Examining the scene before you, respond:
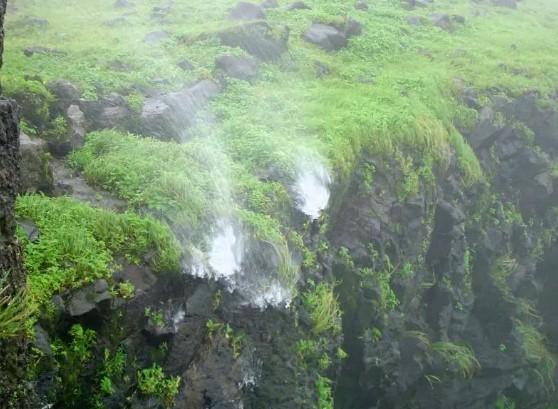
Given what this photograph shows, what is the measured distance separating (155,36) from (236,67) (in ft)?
11.1

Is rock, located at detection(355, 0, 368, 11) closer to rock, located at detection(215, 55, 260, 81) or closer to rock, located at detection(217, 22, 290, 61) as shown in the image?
rock, located at detection(217, 22, 290, 61)

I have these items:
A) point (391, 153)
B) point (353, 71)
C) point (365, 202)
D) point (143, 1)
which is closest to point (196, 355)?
point (365, 202)

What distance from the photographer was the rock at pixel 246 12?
16.2m

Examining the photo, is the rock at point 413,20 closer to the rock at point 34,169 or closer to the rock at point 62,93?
the rock at point 62,93

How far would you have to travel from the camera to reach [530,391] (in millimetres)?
12789

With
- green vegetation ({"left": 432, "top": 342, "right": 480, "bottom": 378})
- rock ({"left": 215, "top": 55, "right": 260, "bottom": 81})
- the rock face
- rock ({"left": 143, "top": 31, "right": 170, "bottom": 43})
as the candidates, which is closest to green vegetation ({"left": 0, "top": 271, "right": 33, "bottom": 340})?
the rock face

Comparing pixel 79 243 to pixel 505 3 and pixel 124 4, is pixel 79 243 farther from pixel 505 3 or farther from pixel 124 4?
pixel 505 3

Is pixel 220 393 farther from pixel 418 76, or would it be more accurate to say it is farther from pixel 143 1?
pixel 143 1

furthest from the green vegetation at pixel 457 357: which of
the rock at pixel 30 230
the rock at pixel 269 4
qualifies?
the rock at pixel 269 4

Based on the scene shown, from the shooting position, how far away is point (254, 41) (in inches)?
523

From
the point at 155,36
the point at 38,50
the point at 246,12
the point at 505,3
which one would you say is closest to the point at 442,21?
the point at 246,12

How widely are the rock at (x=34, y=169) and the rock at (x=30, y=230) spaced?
2.66ft

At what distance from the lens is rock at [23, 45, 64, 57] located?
10867 mm

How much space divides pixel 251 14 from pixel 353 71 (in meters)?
4.69
